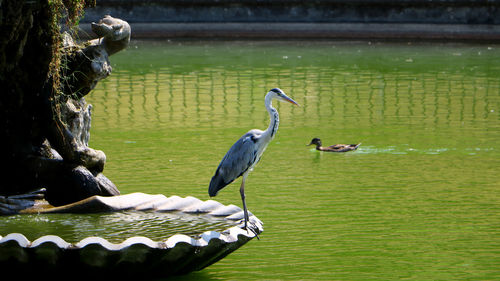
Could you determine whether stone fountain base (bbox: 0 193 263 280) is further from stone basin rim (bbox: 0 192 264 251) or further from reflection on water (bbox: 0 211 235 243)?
reflection on water (bbox: 0 211 235 243)

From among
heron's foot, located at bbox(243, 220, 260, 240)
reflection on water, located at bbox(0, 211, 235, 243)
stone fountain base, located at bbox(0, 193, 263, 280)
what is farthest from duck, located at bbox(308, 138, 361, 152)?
stone fountain base, located at bbox(0, 193, 263, 280)

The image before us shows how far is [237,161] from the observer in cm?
615

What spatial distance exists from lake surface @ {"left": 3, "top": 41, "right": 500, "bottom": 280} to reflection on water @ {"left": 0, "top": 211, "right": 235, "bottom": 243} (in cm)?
33

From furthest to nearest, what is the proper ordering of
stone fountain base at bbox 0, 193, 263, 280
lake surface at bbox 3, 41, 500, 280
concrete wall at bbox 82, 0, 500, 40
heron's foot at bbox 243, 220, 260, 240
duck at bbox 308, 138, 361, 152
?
1. concrete wall at bbox 82, 0, 500, 40
2. duck at bbox 308, 138, 361, 152
3. lake surface at bbox 3, 41, 500, 280
4. heron's foot at bbox 243, 220, 260, 240
5. stone fountain base at bbox 0, 193, 263, 280

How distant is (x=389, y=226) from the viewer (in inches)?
284

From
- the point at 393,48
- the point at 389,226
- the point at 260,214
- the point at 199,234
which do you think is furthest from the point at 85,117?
the point at 393,48

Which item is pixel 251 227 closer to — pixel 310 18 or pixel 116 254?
pixel 116 254

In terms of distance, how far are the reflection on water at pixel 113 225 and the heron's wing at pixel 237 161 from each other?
0.30 metres

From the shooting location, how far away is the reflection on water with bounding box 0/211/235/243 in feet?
20.2

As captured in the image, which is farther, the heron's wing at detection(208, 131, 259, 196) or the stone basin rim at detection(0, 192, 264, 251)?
the heron's wing at detection(208, 131, 259, 196)

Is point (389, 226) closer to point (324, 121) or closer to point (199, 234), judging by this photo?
point (199, 234)

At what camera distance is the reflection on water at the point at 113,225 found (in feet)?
20.2

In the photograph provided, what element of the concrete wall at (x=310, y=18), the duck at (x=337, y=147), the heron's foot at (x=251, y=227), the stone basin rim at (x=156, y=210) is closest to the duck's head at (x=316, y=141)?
the duck at (x=337, y=147)

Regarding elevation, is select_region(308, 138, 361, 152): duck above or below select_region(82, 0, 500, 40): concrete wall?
below
